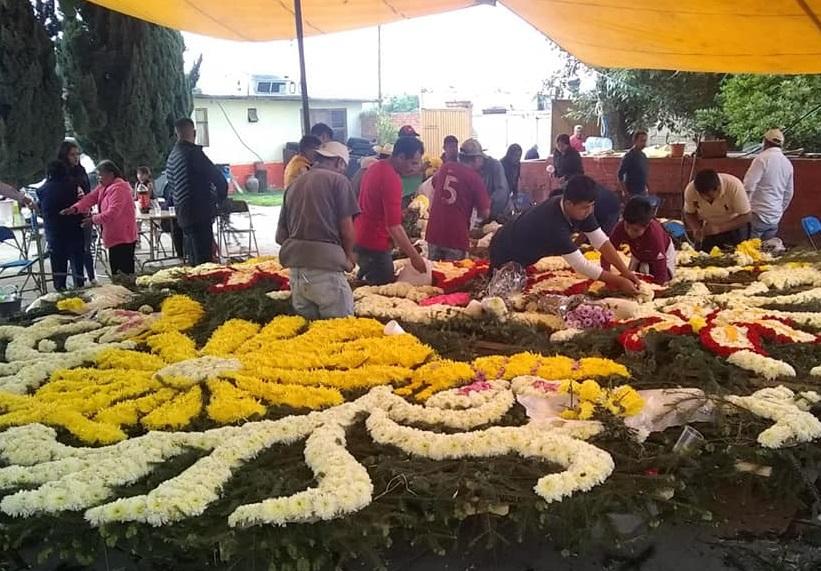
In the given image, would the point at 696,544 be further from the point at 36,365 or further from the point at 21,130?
the point at 21,130

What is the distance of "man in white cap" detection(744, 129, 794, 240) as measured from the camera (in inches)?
248

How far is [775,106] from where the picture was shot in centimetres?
1040

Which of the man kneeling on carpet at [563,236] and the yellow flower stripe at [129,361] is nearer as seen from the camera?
the yellow flower stripe at [129,361]

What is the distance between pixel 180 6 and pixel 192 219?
1899mm

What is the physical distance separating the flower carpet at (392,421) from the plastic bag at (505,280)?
102 millimetres

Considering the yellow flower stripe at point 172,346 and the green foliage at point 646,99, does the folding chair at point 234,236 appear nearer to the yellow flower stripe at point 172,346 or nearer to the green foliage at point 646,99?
the yellow flower stripe at point 172,346

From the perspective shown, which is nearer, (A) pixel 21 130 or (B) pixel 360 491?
(B) pixel 360 491

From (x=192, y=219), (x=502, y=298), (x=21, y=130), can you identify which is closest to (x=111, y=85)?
(x=21, y=130)

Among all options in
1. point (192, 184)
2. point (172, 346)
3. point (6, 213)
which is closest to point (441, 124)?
point (6, 213)

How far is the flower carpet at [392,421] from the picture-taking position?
222 cm

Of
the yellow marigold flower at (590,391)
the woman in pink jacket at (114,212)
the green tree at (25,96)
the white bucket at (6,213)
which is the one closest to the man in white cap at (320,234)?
the yellow marigold flower at (590,391)

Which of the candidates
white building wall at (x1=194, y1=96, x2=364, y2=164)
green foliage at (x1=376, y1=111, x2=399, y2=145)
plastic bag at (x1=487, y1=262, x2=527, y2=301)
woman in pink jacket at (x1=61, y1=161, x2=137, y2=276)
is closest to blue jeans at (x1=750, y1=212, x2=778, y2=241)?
plastic bag at (x1=487, y1=262, x2=527, y2=301)

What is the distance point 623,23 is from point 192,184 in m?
4.12

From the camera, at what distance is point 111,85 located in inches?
457
